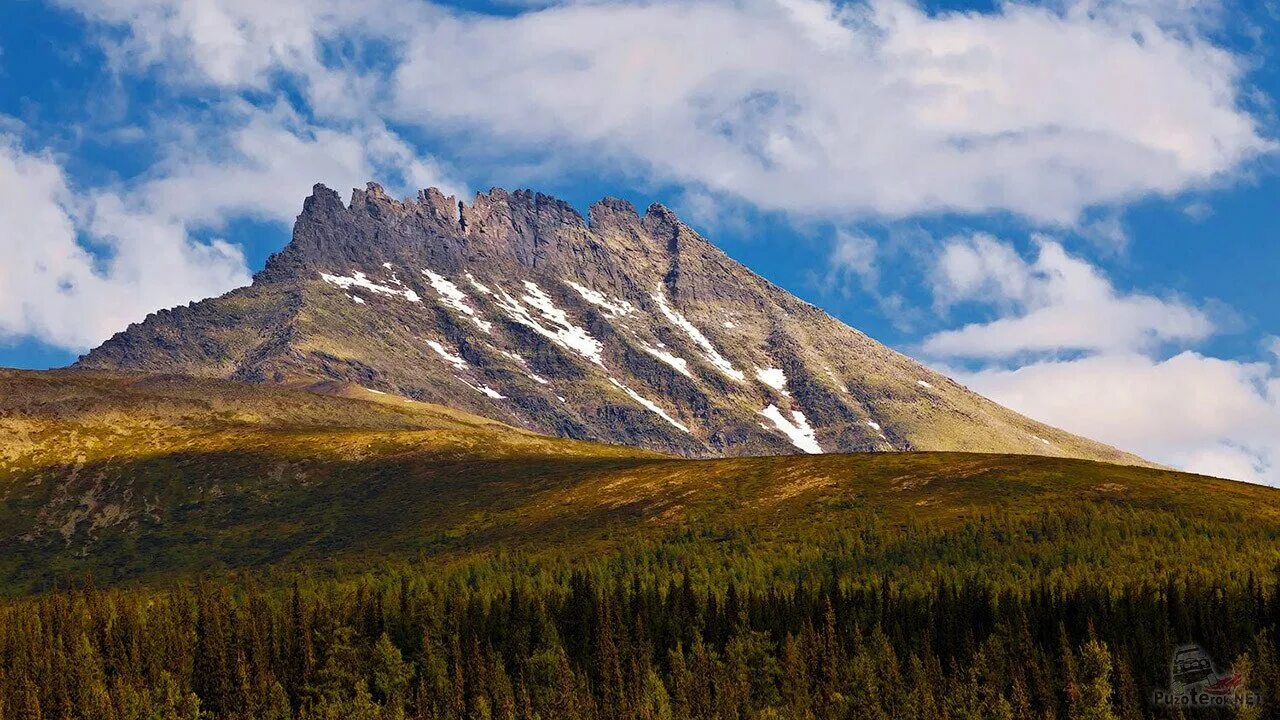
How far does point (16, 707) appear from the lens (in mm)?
196500

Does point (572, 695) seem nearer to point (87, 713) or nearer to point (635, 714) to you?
point (635, 714)

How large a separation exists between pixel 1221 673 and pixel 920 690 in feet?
168

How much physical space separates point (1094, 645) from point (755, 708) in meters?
52.1

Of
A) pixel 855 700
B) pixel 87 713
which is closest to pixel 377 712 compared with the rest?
pixel 87 713

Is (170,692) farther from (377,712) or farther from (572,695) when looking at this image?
(572,695)

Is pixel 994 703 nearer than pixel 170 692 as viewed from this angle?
Yes

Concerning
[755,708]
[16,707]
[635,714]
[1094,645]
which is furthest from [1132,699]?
[16,707]

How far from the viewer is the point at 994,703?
185 meters

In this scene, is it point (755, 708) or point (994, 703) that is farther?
point (755, 708)

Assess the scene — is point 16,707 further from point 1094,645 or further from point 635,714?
point 1094,645

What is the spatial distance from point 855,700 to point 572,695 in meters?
42.9

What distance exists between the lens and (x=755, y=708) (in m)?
200

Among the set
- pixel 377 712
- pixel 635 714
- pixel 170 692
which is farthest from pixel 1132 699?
pixel 170 692

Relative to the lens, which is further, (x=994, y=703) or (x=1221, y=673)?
(x=1221, y=673)
